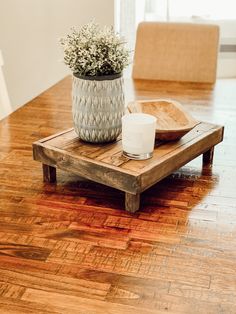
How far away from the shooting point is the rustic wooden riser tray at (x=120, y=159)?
3.71ft

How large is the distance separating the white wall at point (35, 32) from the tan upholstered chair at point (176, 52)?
1.16 m

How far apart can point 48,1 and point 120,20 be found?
55cm

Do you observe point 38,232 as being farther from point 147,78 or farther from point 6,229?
point 147,78

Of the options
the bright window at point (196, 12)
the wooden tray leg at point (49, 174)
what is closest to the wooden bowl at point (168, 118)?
the wooden tray leg at point (49, 174)

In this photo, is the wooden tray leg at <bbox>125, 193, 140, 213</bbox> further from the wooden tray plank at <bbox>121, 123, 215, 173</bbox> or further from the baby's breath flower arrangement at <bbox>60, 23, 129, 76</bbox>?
the baby's breath flower arrangement at <bbox>60, 23, 129, 76</bbox>

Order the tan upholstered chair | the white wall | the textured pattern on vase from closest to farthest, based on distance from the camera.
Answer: the textured pattern on vase, the tan upholstered chair, the white wall

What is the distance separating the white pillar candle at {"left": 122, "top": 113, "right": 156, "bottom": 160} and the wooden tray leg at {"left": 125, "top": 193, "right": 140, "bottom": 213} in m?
0.10

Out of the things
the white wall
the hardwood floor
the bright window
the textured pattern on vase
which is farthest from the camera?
the bright window

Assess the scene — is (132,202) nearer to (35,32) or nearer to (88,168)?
(88,168)

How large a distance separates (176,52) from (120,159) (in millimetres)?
1274

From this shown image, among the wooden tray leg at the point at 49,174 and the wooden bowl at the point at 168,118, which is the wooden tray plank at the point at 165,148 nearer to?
the wooden bowl at the point at 168,118

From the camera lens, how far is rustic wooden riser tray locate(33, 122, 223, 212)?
44.5 inches

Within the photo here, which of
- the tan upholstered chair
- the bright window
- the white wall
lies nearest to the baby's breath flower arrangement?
the tan upholstered chair

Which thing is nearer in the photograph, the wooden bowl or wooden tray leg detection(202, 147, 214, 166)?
the wooden bowl
